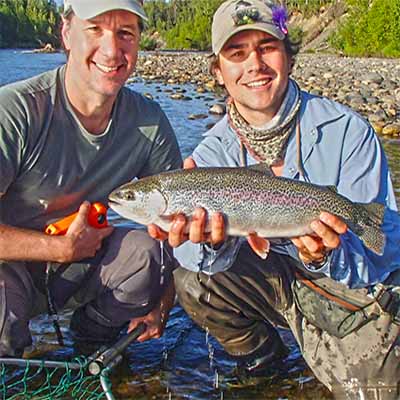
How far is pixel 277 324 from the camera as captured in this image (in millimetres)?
3771

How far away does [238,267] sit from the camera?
11.7ft

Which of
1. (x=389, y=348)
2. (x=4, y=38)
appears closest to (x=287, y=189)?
(x=389, y=348)

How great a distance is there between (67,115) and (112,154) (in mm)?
344

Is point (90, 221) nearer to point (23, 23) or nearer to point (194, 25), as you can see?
point (194, 25)

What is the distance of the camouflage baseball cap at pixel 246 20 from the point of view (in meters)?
3.28

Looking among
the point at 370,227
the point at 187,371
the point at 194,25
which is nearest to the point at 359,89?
the point at 187,371

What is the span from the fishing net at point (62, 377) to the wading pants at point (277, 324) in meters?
0.50

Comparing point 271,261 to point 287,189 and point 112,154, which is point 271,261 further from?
point 112,154

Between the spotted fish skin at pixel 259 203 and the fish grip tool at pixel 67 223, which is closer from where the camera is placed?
the spotted fish skin at pixel 259 203

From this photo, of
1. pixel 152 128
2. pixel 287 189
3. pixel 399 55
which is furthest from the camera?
pixel 399 55

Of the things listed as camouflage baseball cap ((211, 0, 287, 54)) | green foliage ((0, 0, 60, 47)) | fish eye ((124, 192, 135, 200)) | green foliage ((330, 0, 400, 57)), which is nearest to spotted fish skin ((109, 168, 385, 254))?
fish eye ((124, 192, 135, 200))

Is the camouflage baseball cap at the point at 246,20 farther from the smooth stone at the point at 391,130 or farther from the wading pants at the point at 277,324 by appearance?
the smooth stone at the point at 391,130

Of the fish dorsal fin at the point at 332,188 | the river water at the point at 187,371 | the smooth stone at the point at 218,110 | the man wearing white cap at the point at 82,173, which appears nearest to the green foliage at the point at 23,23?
the smooth stone at the point at 218,110

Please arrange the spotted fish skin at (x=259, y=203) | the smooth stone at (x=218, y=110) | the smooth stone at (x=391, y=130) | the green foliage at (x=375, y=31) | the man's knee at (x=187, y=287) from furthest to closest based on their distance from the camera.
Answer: the green foliage at (x=375, y=31), the smooth stone at (x=218, y=110), the smooth stone at (x=391, y=130), the man's knee at (x=187, y=287), the spotted fish skin at (x=259, y=203)
